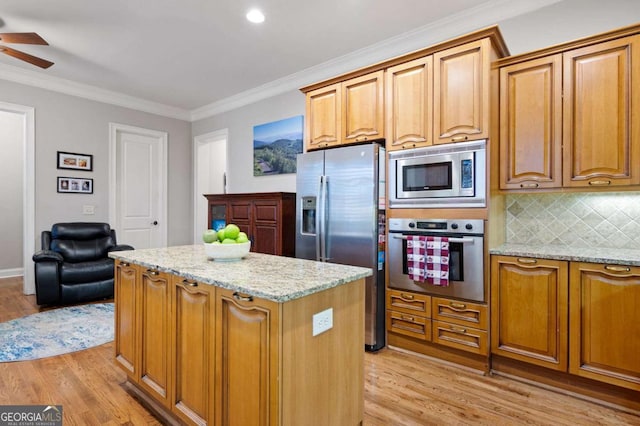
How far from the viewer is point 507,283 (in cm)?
242

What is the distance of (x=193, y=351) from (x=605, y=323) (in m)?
2.39

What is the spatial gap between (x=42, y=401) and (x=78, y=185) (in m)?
3.66

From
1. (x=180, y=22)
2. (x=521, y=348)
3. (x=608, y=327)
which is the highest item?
(x=180, y=22)

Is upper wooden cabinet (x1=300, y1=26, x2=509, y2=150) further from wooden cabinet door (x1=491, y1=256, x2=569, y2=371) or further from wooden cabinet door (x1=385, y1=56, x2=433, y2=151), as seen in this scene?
wooden cabinet door (x1=491, y1=256, x2=569, y2=371)

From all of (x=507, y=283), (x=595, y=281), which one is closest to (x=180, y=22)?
(x=507, y=283)

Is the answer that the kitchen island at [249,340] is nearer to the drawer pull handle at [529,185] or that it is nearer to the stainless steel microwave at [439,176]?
the stainless steel microwave at [439,176]

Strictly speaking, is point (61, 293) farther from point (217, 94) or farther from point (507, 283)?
point (507, 283)

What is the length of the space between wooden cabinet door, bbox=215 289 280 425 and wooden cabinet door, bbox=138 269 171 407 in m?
0.48

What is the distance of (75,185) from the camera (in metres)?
4.88

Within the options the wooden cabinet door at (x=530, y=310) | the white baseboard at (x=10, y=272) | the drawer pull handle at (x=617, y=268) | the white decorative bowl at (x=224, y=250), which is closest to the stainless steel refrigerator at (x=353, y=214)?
the wooden cabinet door at (x=530, y=310)

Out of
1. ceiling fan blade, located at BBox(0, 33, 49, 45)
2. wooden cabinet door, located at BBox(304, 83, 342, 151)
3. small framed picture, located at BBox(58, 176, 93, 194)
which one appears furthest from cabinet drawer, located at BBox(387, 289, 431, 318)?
small framed picture, located at BBox(58, 176, 93, 194)

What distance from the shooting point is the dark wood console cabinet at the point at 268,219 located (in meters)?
3.74

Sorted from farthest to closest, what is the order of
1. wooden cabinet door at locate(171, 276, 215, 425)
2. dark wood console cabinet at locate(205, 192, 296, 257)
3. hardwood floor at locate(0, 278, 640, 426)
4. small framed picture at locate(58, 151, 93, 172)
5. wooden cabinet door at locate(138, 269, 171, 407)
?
1. small framed picture at locate(58, 151, 93, 172)
2. dark wood console cabinet at locate(205, 192, 296, 257)
3. hardwood floor at locate(0, 278, 640, 426)
4. wooden cabinet door at locate(138, 269, 171, 407)
5. wooden cabinet door at locate(171, 276, 215, 425)

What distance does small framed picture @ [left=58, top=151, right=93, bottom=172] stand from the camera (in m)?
4.74
